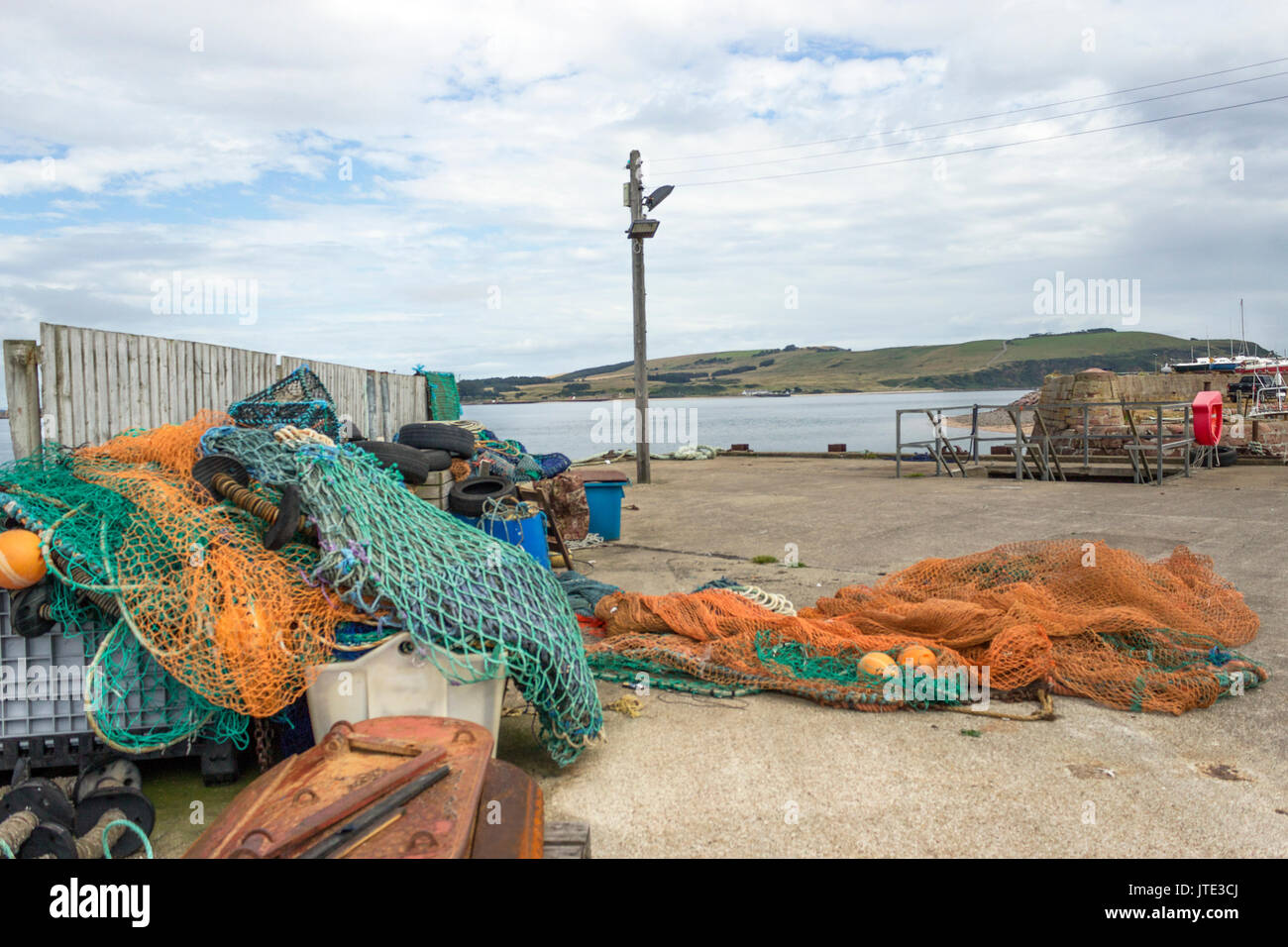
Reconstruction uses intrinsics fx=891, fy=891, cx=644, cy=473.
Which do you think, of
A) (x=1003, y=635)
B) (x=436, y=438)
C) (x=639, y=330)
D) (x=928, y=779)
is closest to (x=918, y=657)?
(x=1003, y=635)

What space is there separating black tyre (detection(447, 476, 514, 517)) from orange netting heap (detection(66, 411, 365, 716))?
300cm

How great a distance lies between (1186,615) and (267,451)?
5.34 metres

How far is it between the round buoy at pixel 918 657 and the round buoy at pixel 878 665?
0.07 m

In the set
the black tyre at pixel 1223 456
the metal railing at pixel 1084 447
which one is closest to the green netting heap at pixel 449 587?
the metal railing at pixel 1084 447

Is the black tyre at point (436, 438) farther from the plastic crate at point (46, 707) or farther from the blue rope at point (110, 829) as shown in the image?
the blue rope at point (110, 829)

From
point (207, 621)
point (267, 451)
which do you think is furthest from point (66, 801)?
point (267, 451)

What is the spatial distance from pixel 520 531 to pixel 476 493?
2.21ft

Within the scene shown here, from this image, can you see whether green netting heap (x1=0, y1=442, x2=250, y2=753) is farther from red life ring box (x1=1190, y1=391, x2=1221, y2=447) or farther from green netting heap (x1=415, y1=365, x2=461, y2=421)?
red life ring box (x1=1190, y1=391, x2=1221, y2=447)

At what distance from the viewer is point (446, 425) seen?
27.4 ft

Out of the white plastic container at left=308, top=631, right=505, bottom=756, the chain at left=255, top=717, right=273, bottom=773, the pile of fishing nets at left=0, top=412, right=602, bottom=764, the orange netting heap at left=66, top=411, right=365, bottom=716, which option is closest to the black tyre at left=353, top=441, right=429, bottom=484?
the pile of fishing nets at left=0, top=412, right=602, bottom=764

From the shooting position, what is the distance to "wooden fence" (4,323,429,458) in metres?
5.12

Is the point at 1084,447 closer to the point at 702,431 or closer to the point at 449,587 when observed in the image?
the point at 449,587

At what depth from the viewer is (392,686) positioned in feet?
11.5
